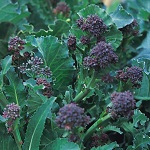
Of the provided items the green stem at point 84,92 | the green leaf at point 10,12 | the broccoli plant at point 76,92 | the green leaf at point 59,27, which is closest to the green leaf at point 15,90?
the broccoli plant at point 76,92

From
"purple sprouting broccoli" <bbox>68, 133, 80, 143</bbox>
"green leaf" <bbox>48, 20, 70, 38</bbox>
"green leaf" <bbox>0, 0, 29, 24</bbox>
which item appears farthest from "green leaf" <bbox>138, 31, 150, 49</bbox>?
"purple sprouting broccoli" <bbox>68, 133, 80, 143</bbox>

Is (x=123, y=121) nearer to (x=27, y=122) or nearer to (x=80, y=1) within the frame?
(x=27, y=122)

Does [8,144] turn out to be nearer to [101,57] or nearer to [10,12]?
[101,57]

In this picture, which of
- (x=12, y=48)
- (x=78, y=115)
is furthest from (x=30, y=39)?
(x=78, y=115)

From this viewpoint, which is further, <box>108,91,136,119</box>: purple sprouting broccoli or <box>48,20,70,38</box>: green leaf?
<box>48,20,70,38</box>: green leaf

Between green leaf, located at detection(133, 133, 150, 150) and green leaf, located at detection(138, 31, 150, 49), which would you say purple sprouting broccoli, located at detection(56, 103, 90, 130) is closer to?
green leaf, located at detection(133, 133, 150, 150)

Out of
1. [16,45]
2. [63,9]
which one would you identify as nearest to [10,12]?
[63,9]
